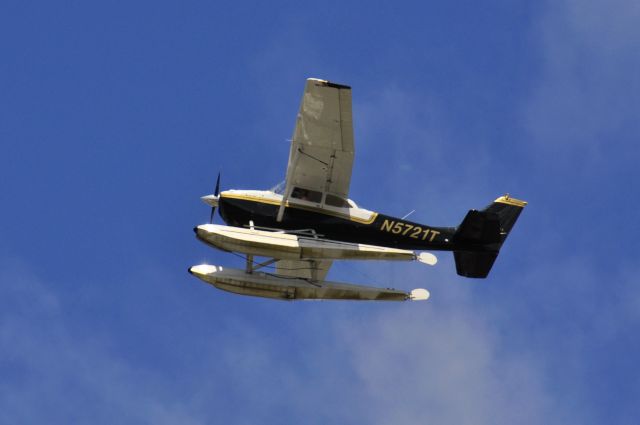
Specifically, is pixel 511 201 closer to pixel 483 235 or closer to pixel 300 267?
pixel 483 235

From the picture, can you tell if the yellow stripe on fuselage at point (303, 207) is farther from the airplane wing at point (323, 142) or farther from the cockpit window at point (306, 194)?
the airplane wing at point (323, 142)

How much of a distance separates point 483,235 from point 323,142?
16.5 feet

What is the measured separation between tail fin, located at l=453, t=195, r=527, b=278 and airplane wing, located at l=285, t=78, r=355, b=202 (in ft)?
10.8

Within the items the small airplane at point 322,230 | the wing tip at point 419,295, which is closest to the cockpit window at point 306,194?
the small airplane at point 322,230

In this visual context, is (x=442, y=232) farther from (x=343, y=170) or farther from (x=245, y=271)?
(x=245, y=271)

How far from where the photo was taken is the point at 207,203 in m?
30.7

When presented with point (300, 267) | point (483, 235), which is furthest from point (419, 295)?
point (300, 267)

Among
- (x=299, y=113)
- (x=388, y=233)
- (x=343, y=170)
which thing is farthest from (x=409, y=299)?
(x=299, y=113)

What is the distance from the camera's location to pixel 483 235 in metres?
30.1

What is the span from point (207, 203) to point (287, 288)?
3.17 metres

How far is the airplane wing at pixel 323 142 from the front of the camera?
90.1ft

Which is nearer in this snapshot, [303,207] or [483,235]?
[303,207]

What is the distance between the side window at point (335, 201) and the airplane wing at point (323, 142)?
11 centimetres

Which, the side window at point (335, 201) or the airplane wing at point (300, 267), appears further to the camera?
the airplane wing at point (300, 267)
